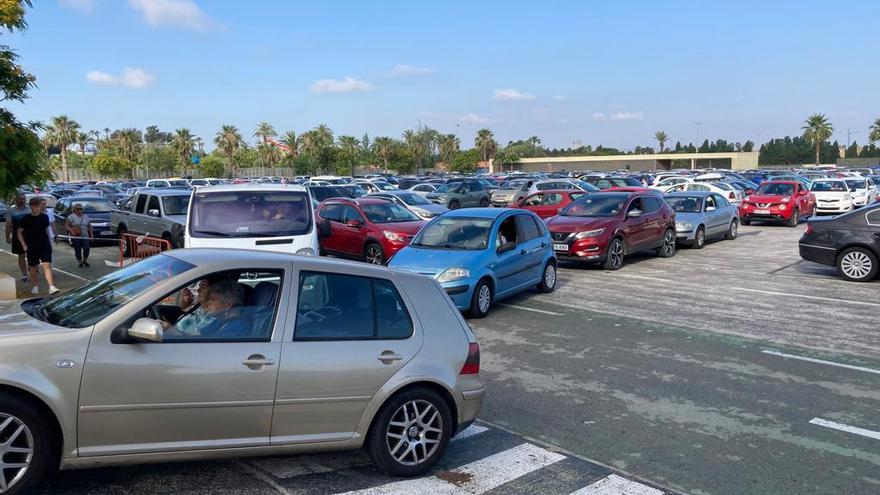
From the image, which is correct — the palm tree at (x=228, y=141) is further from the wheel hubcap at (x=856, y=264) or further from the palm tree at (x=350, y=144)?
the wheel hubcap at (x=856, y=264)

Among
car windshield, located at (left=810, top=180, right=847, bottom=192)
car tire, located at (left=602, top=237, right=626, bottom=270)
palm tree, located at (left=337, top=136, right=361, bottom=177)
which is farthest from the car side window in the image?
palm tree, located at (left=337, top=136, right=361, bottom=177)

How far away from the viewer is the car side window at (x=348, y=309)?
4.62 metres

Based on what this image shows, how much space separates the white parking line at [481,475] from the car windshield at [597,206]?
11.3 meters

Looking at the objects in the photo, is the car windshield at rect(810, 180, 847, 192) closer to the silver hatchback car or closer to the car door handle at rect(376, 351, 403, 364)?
the silver hatchback car

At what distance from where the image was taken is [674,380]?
24.0 ft

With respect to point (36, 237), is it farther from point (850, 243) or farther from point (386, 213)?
point (850, 243)

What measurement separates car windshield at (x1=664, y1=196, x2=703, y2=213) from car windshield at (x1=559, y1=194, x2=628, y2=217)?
13.8ft

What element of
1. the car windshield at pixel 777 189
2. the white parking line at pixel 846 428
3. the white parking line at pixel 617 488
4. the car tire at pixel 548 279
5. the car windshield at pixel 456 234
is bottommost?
the white parking line at pixel 846 428

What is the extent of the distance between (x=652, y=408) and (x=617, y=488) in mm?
1880

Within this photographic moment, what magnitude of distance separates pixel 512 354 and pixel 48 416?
5403 millimetres

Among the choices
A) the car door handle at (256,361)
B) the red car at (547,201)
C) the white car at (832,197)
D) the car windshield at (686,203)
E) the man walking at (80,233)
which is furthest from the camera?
the white car at (832,197)

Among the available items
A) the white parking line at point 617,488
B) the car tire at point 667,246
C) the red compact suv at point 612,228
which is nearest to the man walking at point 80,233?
the red compact suv at point 612,228

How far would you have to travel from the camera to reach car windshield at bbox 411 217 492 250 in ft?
36.4

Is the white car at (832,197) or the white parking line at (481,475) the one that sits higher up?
the white car at (832,197)
